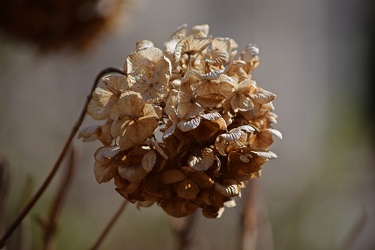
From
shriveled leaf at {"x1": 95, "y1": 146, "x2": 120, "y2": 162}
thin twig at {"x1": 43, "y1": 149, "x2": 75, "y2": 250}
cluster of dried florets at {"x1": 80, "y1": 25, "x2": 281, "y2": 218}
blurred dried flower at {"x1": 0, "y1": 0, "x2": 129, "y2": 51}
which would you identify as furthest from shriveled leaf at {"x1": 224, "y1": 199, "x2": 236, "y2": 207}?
blurred dried flower at {"x1": 0, "y1": 0, "x2": 129, "y2": 51}

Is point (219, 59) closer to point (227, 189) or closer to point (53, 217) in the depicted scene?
point (227, 189)

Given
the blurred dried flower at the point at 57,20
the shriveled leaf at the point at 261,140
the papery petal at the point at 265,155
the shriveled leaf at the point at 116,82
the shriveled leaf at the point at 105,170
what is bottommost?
the blurred dried flower at the point at 57,20

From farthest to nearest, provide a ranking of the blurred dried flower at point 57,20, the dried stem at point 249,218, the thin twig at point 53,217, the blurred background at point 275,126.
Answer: the blurred background at point 275,126 < the blurred dried flower at point 57,20 < the dried stem at point 249,218 < the thin twig at point 53,217

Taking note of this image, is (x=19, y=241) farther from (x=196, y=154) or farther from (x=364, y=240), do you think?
(x=364, y=240)

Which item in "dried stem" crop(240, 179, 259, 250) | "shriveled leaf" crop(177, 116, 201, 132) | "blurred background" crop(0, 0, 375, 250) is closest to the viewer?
"shriveled leaf" crop(177, 116, 201, 132)

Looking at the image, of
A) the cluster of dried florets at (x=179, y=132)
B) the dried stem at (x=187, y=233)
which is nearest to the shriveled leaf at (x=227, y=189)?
the cluster of dried florets at (x=179, y=132)

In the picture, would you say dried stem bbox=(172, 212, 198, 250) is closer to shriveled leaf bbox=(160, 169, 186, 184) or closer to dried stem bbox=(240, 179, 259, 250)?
dried stem bbox=(240, 179, 259, 250)

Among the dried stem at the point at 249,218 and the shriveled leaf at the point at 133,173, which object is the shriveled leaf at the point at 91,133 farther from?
the dried stem at the point at 249,218

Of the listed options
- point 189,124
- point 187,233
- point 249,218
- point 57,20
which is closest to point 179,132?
point 189,124
